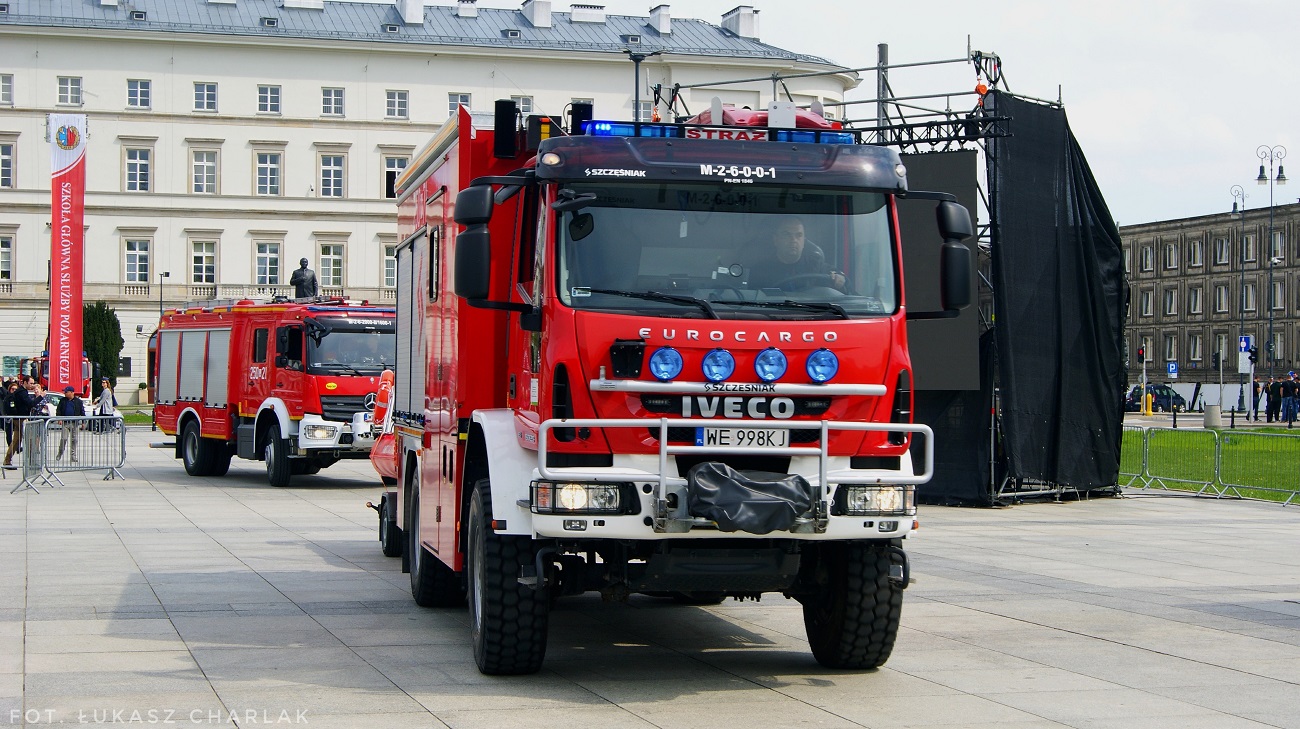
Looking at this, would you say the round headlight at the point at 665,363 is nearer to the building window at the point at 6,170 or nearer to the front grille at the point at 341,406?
the front grille at the point at 341,406

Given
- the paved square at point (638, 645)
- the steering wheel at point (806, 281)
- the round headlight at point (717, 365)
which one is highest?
the steering wheel at point (806, 281)

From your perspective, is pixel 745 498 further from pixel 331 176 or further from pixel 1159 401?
pixel 331 176

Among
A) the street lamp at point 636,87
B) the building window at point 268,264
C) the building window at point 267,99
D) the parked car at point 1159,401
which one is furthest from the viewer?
the building window at point 268,264

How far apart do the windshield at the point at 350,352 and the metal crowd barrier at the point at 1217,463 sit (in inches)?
468

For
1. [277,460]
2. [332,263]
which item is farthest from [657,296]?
[332,263]

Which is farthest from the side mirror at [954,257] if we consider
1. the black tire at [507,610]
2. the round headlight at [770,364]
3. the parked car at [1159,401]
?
the parked car at [1159,401]

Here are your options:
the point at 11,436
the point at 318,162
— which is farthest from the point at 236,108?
the point at 11,436

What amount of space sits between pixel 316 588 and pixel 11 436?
17.9 metres

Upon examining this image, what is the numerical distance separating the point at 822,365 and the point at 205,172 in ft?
251

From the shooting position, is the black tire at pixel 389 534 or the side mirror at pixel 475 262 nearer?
the side mirror at pixel 475 262

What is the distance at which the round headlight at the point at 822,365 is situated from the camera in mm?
7805

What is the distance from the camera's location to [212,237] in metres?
79.6

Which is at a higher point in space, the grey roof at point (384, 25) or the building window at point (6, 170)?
the grey roof at point (384, 25)

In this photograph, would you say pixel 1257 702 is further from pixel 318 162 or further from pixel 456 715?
pixel 318 162
